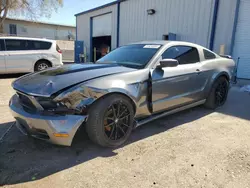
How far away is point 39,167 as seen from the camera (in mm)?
2533

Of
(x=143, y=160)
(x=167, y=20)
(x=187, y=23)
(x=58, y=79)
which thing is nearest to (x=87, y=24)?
(x=167, y=20)

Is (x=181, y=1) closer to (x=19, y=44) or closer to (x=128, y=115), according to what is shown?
(x=19, y=44)

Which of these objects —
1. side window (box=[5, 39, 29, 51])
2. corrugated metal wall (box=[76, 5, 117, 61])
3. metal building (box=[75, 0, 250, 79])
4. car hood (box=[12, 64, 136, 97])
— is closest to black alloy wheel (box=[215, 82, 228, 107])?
A: car hood (box=[12, 64, 136, 97])

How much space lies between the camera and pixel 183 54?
4066 mm

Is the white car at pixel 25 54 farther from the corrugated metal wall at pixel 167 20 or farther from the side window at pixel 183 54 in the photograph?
the side window at pixel 183 54

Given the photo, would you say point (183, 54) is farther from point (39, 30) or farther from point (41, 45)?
point (39, 30)

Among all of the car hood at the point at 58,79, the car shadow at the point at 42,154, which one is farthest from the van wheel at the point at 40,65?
the car hood at the point at 58,79

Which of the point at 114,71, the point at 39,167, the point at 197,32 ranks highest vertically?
the point at 197,32

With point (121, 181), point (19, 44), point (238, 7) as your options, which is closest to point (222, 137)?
point (121, 181)

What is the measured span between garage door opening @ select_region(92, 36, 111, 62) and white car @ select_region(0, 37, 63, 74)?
27.4ft

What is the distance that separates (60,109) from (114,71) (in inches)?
37.4

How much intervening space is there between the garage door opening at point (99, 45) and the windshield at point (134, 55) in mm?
13738

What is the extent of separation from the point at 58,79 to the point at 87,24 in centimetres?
1654

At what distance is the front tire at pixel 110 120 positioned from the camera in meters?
2.69
